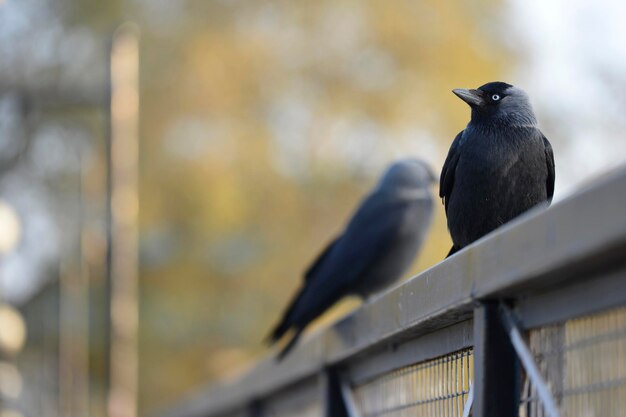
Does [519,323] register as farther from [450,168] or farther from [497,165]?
[450,168]

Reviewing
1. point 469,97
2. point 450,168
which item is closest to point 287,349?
point 450,168

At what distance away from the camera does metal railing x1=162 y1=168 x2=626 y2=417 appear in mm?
1858

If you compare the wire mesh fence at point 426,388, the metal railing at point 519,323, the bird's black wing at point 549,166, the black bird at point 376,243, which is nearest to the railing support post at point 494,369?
the metal railing at point 519,323

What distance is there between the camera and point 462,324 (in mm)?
2799

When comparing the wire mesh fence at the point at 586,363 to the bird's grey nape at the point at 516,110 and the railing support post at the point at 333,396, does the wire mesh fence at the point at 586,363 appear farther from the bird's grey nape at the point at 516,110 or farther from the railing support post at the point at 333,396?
the railing support post at the point at 333,396

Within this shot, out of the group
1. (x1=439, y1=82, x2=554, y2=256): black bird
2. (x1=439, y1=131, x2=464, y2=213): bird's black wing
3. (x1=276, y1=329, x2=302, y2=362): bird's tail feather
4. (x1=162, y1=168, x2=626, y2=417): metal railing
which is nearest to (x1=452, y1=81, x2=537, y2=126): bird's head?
(x1=439, y1=82, x2=554, y2=256): black bird

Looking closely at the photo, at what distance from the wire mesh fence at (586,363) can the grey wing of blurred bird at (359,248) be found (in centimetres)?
459

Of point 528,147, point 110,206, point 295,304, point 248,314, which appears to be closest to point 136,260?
point 248,314

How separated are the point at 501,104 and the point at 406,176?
3470 millimetres

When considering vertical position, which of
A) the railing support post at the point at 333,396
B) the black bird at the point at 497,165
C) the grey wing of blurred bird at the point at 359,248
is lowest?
the railing support post at the point at 333,396

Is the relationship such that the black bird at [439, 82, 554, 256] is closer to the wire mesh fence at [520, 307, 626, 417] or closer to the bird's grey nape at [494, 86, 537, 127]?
the bird's grey nape at [494, 86, 537, 127]

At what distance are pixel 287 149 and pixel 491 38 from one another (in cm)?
383

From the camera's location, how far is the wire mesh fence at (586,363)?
1860 mm

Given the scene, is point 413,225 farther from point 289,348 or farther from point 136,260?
point 136,260
